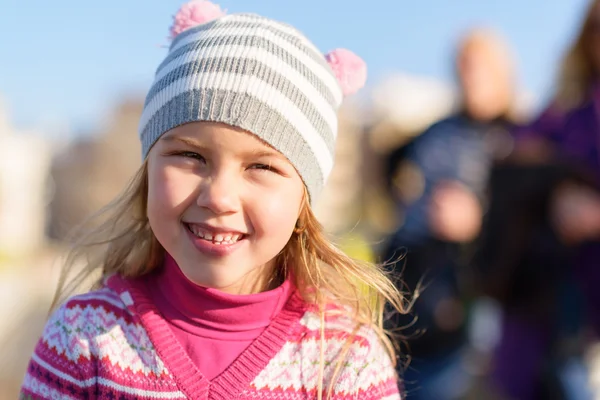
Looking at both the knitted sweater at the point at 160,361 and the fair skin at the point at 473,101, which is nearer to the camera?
the knitted sweater at the point at 160,361

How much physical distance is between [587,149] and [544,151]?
0.60ft

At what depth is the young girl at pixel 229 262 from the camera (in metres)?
1.60

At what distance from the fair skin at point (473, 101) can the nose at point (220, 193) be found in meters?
1.95

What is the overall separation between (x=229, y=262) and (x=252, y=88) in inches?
15.6

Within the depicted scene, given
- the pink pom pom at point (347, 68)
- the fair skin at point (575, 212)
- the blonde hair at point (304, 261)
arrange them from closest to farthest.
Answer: the blonde hair at point (304, 261) < the pink pom pom at point (347, 68) < the fair skin at point (575, 212)

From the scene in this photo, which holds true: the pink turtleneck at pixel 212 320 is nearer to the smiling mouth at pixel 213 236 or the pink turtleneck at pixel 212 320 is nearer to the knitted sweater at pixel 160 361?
the knitted sweater at pixel 160 361

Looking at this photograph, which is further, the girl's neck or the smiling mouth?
the girl's neck

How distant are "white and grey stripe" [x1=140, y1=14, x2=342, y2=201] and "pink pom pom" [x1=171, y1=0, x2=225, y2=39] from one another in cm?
10

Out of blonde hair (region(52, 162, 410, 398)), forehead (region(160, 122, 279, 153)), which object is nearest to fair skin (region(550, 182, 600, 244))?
blonde hair (region(52, 162, 410, 398))

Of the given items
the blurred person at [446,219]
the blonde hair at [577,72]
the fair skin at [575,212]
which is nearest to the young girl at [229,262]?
the blurred person at [446,219]

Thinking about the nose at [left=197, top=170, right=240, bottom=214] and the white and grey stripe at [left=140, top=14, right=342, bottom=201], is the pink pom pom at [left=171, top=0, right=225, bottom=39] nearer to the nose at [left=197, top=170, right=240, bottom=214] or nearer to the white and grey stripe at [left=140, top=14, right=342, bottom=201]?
the white and grey stripe at [left=140, top=14, right=342, bottom=201]

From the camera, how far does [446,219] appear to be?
336 centimetres

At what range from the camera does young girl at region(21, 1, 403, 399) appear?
1604 mm

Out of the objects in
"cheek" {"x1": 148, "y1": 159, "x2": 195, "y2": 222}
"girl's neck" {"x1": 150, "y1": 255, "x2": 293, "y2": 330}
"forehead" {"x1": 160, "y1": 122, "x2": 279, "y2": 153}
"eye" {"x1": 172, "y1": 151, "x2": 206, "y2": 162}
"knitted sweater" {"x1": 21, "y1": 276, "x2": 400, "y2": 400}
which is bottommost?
"knitted sweater" {"x1": 21, "y1": 276, "x2": 400, "y2": 400}
